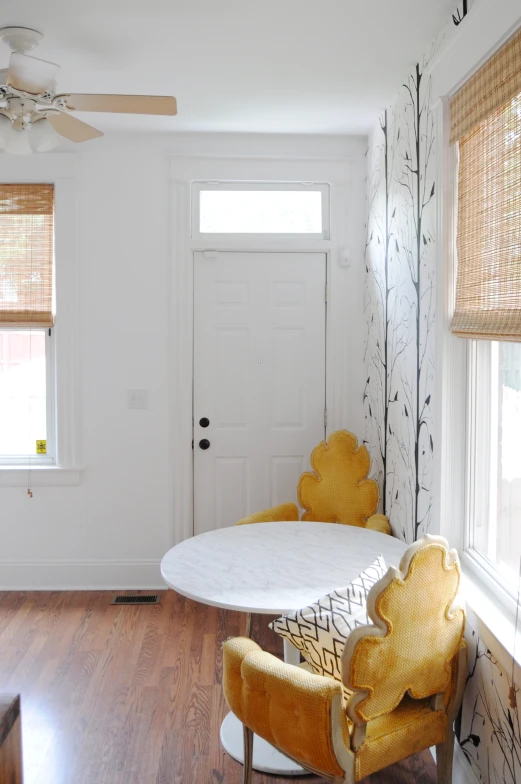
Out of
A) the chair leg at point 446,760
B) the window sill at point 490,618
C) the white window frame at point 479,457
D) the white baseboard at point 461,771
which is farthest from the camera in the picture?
the white window frame at point 479,457

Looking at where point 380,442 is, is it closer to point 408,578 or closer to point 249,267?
point 249,267

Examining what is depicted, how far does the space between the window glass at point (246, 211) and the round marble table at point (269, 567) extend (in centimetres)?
181

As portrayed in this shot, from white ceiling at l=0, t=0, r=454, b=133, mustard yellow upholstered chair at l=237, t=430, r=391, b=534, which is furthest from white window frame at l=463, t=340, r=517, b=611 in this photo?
white ceiling at l=0, t=0, r=454, b=133

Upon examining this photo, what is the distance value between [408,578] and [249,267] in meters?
2.56

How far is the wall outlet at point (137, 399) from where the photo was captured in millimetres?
4172

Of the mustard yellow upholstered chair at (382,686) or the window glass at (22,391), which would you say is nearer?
the mustard yellow upholstered chair at (382,686)

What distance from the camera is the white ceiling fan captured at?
2396mm

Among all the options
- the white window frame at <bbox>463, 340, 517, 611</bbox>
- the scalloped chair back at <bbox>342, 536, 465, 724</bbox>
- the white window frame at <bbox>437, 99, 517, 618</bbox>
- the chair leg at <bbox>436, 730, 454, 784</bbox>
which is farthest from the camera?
the white window frame at <bbox>437, 99, 517, 618</bbox>

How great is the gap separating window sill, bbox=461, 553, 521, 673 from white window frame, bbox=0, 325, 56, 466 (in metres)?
2.59

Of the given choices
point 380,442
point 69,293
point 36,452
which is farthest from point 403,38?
point 36,452

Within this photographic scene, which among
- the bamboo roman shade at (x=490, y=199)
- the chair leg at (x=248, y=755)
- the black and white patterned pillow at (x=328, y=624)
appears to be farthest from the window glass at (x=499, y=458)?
the chair leg at (x=248, y=755)

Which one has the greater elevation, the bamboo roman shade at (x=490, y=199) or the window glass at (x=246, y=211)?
the window glass at (x=246, y=211)

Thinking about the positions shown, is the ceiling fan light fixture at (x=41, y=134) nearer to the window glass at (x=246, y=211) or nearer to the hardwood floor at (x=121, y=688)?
the window glass at (x=246, y=211)

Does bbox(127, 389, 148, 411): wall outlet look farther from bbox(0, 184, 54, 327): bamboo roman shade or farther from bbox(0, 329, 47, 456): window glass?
bbox(0, 184, 54, 327): bamboo roman shade
